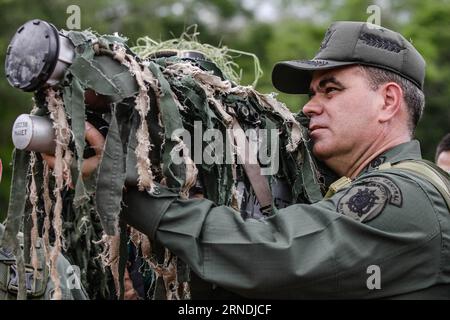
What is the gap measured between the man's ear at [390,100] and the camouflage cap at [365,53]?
0.22ft

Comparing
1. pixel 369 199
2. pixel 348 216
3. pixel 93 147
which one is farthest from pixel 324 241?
pixel 93 147

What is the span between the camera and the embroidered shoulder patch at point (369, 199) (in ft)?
A: 8.98

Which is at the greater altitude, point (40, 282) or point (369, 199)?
point (369, 199)

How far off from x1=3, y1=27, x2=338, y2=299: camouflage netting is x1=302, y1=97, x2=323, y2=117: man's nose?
98 mm

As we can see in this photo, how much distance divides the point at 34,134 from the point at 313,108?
1225 mm

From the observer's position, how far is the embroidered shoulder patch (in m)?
2.74

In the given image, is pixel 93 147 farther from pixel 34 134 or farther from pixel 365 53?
pixel 365 53

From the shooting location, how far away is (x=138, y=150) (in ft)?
8.31

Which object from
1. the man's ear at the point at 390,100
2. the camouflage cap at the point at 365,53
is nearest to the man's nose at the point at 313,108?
the camouflage cap at the point at 365,53

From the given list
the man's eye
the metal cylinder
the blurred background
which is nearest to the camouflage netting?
the metal cylinder

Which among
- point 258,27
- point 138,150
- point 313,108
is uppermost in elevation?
point 258,27

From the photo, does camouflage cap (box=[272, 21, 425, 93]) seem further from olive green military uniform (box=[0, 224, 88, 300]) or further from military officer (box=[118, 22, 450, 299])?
olive green military uniform (box=[0, 224, 88, 300])
